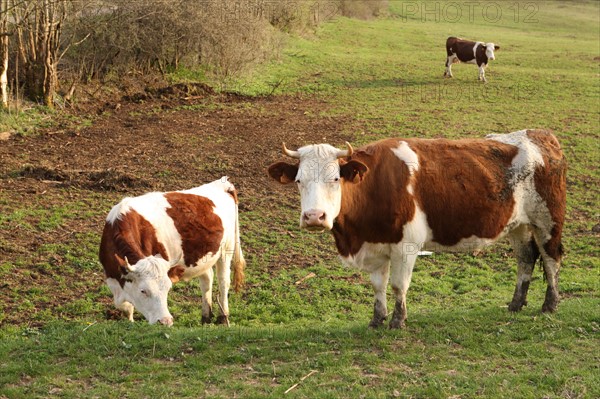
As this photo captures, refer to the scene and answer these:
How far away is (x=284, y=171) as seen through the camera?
7832mm

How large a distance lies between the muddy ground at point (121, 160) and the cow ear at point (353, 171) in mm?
4018

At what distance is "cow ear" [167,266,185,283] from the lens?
29.7ft

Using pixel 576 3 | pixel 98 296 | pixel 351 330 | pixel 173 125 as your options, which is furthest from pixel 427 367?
pixel 576 3

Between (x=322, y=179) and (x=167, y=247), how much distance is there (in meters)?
2.44

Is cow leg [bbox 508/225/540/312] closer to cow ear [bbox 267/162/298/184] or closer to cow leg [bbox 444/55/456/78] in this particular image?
cow ear [bbox 267/162/298/184]

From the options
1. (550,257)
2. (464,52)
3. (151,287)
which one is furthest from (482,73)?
(151,287)

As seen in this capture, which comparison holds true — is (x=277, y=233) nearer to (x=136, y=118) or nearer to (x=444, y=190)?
(x=444, y=190)

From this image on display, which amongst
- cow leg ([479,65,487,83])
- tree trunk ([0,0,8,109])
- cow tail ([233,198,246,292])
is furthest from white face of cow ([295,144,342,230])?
cow leg ([479,65,487,83])

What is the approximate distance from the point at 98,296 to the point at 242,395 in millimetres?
4266

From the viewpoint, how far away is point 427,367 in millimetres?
7016

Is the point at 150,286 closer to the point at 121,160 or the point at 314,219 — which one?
the point at 314,219

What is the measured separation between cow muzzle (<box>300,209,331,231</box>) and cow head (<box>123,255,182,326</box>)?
1896 mm

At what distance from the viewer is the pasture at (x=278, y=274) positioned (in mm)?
6832

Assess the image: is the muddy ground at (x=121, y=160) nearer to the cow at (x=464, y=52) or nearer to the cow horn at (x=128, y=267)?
the cow horn at (x=128, y=267)
